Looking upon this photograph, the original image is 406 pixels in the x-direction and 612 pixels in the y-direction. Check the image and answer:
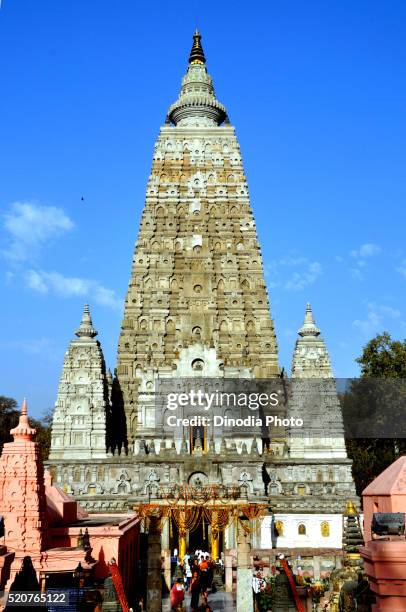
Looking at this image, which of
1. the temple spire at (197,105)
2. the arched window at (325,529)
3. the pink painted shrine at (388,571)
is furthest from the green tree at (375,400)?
the pink painted shrine at (388,571)

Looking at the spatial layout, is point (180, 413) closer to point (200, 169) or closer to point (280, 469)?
point (280, 469)

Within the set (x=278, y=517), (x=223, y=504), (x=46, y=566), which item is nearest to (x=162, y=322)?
(x=278, y=517)

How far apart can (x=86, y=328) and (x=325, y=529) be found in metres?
23.3

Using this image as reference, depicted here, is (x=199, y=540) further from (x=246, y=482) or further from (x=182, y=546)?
(x=182, y=546)

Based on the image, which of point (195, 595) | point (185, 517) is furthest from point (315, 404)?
point (195, 595)

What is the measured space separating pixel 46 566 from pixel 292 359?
3733 cm

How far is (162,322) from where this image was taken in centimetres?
5616

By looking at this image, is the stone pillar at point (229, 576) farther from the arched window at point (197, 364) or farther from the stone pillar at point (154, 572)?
the arched window at point (197, 364)

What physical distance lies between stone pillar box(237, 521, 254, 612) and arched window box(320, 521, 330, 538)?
23453 millimetres

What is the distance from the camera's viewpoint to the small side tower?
50.5 m

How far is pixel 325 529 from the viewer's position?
44.6 m

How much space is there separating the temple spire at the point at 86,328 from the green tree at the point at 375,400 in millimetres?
20668

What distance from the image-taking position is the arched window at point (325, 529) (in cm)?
4441

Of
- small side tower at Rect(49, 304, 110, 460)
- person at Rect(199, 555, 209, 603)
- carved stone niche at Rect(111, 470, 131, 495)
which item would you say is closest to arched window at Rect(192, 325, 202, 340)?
small side tower at Rect(49, 304, 110, 460)
